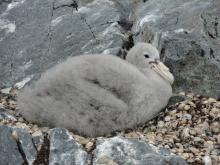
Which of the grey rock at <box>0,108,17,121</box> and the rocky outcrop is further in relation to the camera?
the grey rock at <box>0,108,17,121</box>

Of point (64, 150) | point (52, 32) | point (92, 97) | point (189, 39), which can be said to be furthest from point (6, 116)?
point (189, 39)

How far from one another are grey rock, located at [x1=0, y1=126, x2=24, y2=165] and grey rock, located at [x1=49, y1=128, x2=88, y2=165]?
282 mm

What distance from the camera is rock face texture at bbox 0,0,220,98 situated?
311 inches

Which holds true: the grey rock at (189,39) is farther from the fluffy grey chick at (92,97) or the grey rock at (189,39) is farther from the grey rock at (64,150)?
the grey rock at (64,150)

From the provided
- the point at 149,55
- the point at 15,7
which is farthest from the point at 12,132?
the point at 15,7

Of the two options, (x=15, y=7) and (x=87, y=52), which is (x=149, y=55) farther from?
(x=15, y=7)

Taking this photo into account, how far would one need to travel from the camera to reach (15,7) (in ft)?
31.1

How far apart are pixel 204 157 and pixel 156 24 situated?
2460mm

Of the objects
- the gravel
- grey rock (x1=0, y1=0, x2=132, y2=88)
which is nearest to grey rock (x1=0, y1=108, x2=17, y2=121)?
the gravel

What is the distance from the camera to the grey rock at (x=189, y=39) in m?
7.80

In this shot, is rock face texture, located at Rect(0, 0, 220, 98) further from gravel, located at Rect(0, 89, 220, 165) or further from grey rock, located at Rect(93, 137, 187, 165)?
grey rock, located at Rect(93, 137, 187, 165)

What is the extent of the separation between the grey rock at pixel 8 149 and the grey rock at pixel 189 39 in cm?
238

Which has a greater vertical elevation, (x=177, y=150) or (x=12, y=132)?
(x=12, y=132)

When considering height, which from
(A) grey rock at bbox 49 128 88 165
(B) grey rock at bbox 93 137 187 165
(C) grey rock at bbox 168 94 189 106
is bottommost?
(C) grey rock at bbox 168 94 189 106
